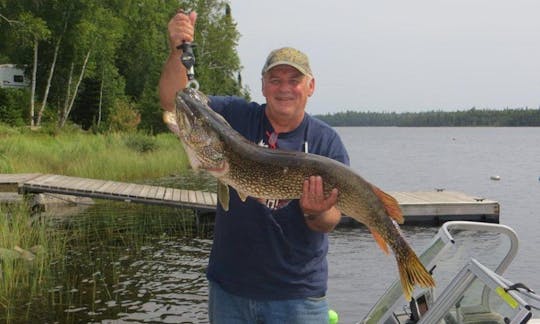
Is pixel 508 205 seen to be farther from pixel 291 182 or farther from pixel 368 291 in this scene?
pixel 291 182

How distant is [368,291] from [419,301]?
6.41 metres

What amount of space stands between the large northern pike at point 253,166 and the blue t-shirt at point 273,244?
21 cm

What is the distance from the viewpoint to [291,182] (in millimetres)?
3205

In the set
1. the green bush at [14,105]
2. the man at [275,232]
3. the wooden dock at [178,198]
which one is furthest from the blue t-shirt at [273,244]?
the green bush at [14,105]

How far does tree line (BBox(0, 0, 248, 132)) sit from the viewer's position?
40.0 meters

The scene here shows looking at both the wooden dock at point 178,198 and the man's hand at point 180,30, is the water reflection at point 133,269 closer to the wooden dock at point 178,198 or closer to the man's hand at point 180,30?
the wooden dock at point 178,198

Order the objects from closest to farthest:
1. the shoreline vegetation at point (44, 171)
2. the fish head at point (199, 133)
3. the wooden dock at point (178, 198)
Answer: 1. the fish head at point (199, 133)
2. the shoreline vegetation at point (44, 171)
3. the wooden dock at point (178, 198)

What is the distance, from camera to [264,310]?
10.9 feet

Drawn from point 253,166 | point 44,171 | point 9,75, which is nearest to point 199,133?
point 253,166

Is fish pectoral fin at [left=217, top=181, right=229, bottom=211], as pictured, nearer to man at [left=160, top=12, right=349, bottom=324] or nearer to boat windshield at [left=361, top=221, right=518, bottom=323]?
man at [left=160, top=12, right=349, bottom=324]

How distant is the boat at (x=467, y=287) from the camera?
3.69 m

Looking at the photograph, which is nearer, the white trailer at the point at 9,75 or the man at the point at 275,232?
the man at the point at 275,232

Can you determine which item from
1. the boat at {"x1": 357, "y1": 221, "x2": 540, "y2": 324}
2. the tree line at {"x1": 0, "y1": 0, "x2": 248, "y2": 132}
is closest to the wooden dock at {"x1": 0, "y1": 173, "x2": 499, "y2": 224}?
the boat at {"x1": 357, "y1": 221, "x2": 540, "y2": 324}

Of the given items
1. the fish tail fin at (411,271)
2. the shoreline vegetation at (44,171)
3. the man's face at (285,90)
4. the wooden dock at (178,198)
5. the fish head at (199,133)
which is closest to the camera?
the fish head at (199,133)
